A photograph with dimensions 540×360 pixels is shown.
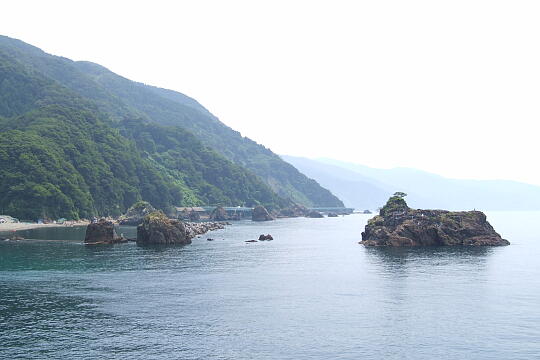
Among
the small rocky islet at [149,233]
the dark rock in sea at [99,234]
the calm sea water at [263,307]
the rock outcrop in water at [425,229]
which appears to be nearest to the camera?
the calm sea water at [263,307]

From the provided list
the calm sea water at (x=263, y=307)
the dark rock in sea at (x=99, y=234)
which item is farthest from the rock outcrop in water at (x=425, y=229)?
the dark rock in sea at (x=99, y=234)

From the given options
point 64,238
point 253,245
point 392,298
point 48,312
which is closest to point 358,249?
point 253,245

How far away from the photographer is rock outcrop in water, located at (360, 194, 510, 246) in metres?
157

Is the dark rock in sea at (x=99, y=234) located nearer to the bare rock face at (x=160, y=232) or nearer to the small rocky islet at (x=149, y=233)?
the small rocky islet at (x=149, y=233)

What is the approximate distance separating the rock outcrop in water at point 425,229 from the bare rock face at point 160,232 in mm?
60342

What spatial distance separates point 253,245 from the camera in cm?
16038

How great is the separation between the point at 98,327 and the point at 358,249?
342 feet

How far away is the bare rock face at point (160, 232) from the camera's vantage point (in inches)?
6009

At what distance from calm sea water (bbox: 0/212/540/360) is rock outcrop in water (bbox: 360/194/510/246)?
3314 cm

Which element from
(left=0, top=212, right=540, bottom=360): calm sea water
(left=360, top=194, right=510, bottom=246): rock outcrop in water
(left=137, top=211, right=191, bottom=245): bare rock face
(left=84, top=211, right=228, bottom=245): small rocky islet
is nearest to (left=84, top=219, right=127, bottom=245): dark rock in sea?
(left=84, top=211, right=228, bottom=245): small rocky islet

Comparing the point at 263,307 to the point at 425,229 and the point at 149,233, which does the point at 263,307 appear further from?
the point at 425,229

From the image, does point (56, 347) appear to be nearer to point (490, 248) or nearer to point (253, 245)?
point (253, 245)

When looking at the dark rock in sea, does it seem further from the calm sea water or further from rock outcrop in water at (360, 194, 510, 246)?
rock outcrop in water at (360, 194, 510, 246)

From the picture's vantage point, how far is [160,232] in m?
155
